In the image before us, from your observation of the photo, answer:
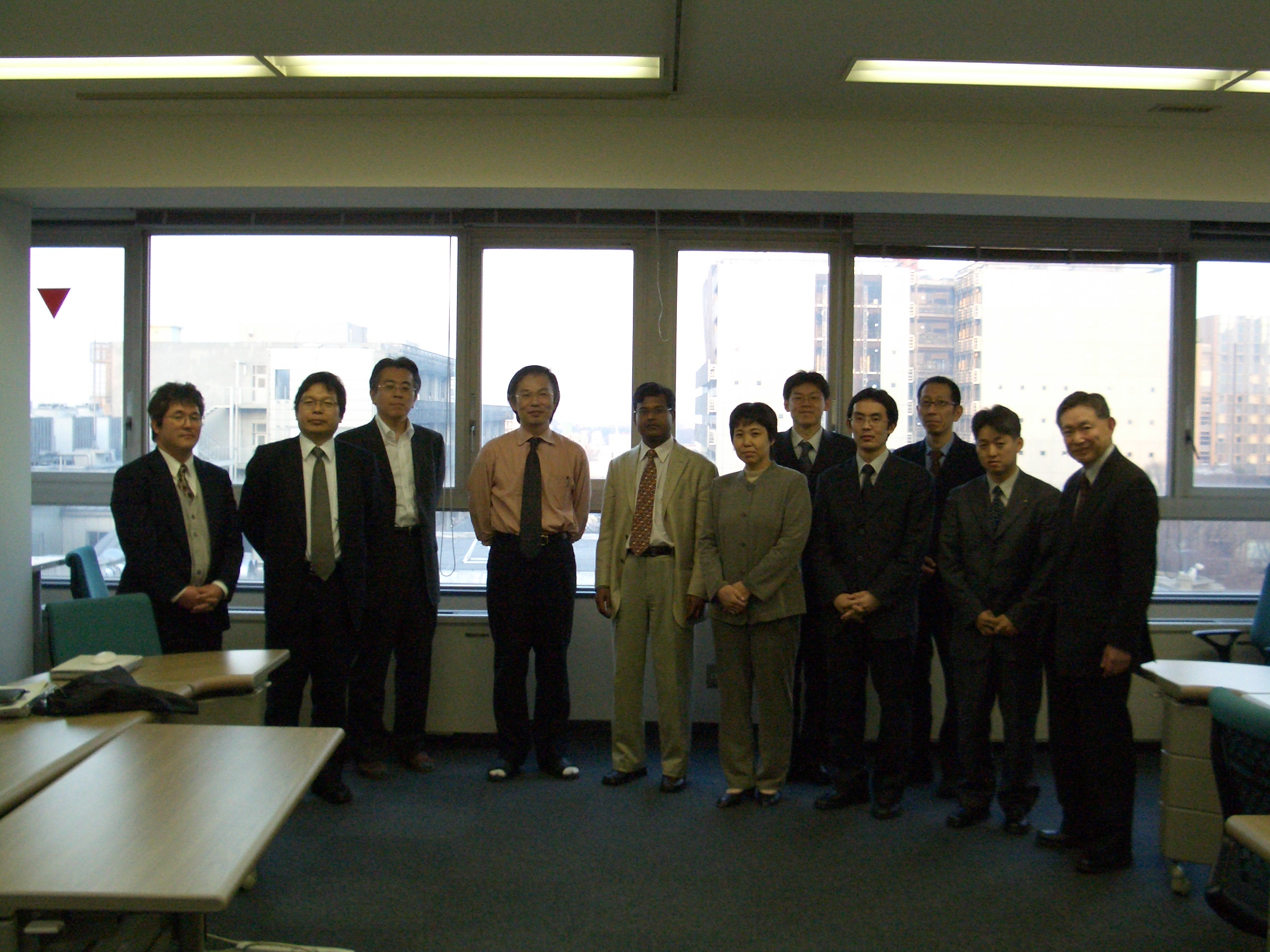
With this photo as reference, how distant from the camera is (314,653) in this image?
3.63 meters

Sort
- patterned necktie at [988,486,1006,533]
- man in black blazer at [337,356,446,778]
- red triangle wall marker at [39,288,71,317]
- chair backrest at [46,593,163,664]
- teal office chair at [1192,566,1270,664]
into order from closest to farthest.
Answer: chair backrest at [46,593,163,664] → patterned necktie at [988,486,1006,533] → man in black blazer at [337,356,446,778] → teal office chair at [1192,566,1270,664] → red triangle wall marker at [39,288,71,317]

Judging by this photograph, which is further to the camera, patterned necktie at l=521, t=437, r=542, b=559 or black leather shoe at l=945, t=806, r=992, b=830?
patterned necktie at l=521, t=437, r=542, b=559

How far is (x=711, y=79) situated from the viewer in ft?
11.6

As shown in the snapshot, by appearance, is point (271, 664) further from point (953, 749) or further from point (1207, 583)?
point (1207, 583)

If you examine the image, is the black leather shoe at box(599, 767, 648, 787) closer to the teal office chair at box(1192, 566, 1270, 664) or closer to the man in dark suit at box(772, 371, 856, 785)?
the man in dark suit at box(772, 371, 856, 785)

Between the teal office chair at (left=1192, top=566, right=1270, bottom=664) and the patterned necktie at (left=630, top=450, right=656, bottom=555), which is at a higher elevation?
the patterned necktie at (left=630, top=450, right=656, bottom=555)

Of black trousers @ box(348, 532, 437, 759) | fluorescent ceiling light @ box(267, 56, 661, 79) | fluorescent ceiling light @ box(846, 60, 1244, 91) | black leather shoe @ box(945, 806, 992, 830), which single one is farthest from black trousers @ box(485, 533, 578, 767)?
fluorescent ceiling light @ box(846, 60, 1244, 91)

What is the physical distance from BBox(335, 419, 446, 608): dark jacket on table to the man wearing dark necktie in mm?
195

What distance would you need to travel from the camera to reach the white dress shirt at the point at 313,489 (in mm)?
3576

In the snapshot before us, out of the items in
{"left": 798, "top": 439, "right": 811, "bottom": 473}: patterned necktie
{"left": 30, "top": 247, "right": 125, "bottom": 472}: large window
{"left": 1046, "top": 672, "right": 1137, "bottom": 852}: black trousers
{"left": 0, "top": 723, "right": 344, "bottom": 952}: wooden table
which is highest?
{"left": 30, "top": 247, "right": 125, "bottom": 472}: large window

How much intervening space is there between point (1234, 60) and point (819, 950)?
3405 millimetres

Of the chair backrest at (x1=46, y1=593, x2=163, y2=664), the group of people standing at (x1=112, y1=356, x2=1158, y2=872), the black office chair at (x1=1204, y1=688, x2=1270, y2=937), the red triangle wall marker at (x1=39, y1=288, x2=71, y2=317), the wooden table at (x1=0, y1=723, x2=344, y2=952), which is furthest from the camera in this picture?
the red triangle wall marker at (x1=39, y1=288, x2=71, y2=317)

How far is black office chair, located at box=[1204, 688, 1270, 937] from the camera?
197cm

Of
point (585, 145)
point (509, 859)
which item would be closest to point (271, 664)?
point (509, 859)
